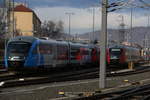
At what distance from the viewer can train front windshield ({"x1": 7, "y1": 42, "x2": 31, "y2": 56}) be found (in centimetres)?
2519

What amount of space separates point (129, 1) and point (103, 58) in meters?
4.00

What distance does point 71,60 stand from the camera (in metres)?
36.2

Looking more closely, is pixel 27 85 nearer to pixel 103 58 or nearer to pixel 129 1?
A: pixel 103 58

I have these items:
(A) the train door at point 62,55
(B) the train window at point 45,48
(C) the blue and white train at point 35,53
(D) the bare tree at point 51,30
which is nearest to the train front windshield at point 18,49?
(C) the blue and white train at point 35,53

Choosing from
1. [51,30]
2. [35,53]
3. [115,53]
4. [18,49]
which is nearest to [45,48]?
[35,53]

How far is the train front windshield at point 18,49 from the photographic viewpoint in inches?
992

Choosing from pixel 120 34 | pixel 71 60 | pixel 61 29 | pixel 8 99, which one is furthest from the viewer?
pixel 61 29

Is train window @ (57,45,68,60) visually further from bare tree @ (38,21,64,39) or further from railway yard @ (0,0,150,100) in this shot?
bare tree @ (38,21,64,39)

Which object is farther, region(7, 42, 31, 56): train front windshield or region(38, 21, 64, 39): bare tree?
region(38, 21, 64, 39): bare tree

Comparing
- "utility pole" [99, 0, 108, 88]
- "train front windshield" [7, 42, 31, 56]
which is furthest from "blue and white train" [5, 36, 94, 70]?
"utility pole" [99, 0, 108, 88]

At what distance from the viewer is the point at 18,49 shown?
25.3 metres

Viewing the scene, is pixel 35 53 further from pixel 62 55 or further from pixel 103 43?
pixel 103 43

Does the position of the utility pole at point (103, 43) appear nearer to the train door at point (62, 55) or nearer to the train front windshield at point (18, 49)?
the train front windshield at point (18, 49)

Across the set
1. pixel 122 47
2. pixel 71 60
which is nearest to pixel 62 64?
pixel 71 60
